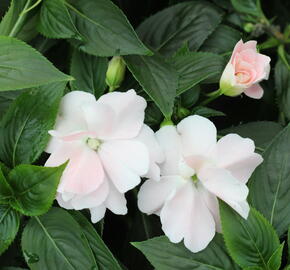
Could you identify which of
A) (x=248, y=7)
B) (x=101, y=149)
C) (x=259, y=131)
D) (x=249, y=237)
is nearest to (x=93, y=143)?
(x=101, y=149)

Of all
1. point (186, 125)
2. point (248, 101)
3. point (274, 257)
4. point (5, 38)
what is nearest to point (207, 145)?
point (186, 125)


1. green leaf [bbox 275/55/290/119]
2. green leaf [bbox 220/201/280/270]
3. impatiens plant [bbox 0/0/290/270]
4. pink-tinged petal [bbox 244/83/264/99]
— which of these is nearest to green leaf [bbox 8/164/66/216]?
impatiens plant [bbox 0/0/290/270]

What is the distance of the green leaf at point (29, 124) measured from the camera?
0.76 metres

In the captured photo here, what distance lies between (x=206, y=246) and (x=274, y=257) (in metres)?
0.09

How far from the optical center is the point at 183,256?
0.77 metres

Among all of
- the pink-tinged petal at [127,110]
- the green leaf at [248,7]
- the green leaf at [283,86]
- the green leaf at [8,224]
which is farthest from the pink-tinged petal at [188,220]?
the green leaf at [248,7]

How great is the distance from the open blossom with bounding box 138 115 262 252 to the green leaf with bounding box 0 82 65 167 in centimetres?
14

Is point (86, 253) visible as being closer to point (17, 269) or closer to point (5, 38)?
point (17, 269)

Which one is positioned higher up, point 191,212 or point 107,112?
point 107,112

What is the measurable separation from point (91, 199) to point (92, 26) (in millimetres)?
292

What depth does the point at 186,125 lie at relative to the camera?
0.76 meters

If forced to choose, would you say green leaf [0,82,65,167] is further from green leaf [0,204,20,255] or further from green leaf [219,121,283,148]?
green leaf [219,121,283,148]

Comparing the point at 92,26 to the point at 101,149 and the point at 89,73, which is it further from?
the point at 101,149

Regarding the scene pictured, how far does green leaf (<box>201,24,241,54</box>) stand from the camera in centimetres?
104
